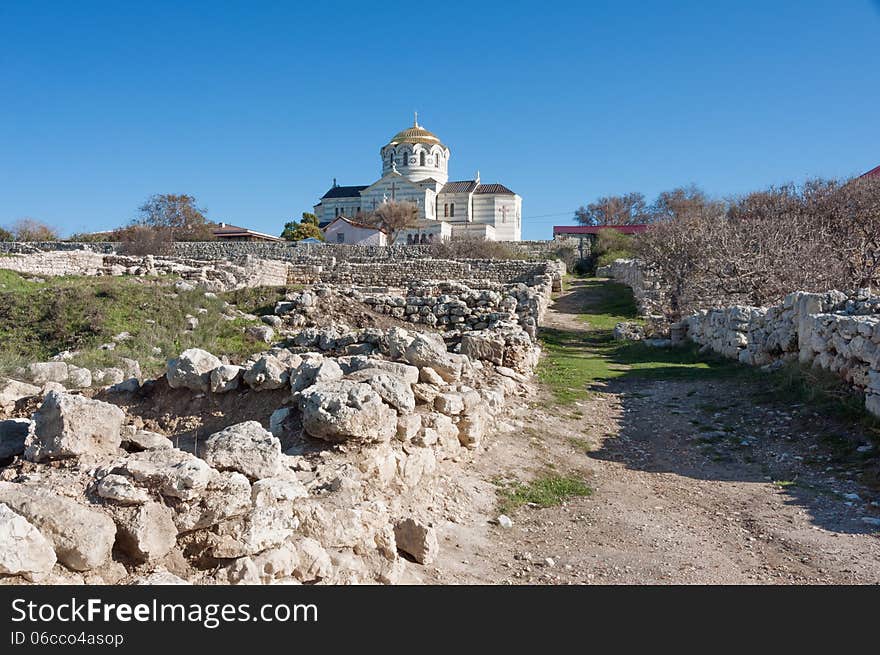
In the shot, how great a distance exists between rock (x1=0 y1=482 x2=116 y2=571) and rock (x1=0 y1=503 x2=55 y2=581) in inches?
3.1

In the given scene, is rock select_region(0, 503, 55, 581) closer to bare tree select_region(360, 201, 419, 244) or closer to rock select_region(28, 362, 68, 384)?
rock select_region(28, 362, 68, 384)

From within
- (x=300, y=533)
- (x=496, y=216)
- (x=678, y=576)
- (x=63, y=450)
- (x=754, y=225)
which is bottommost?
(x=678, y=576)

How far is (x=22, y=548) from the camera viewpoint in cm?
276

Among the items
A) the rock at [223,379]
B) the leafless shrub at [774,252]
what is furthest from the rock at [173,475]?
the leafless shrub at [774,252]

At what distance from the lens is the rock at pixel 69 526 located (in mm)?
2943

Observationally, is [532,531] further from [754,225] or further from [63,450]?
[754,225]

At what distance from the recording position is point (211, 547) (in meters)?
3.39

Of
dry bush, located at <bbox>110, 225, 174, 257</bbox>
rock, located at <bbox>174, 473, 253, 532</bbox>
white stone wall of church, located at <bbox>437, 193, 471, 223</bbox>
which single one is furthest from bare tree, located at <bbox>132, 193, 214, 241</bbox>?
rock, located at <bbox>174, 473, 253, 532</bbox>

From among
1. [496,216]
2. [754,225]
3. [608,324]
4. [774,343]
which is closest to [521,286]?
[608,324]

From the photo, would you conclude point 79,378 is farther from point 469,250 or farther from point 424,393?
point 469,250

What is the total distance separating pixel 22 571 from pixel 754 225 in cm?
2211

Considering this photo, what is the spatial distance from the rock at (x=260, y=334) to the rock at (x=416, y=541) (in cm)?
1072

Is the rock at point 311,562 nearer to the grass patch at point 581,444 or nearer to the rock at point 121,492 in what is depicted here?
the rock at point 121,492

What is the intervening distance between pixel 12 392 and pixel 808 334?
11.1 m
